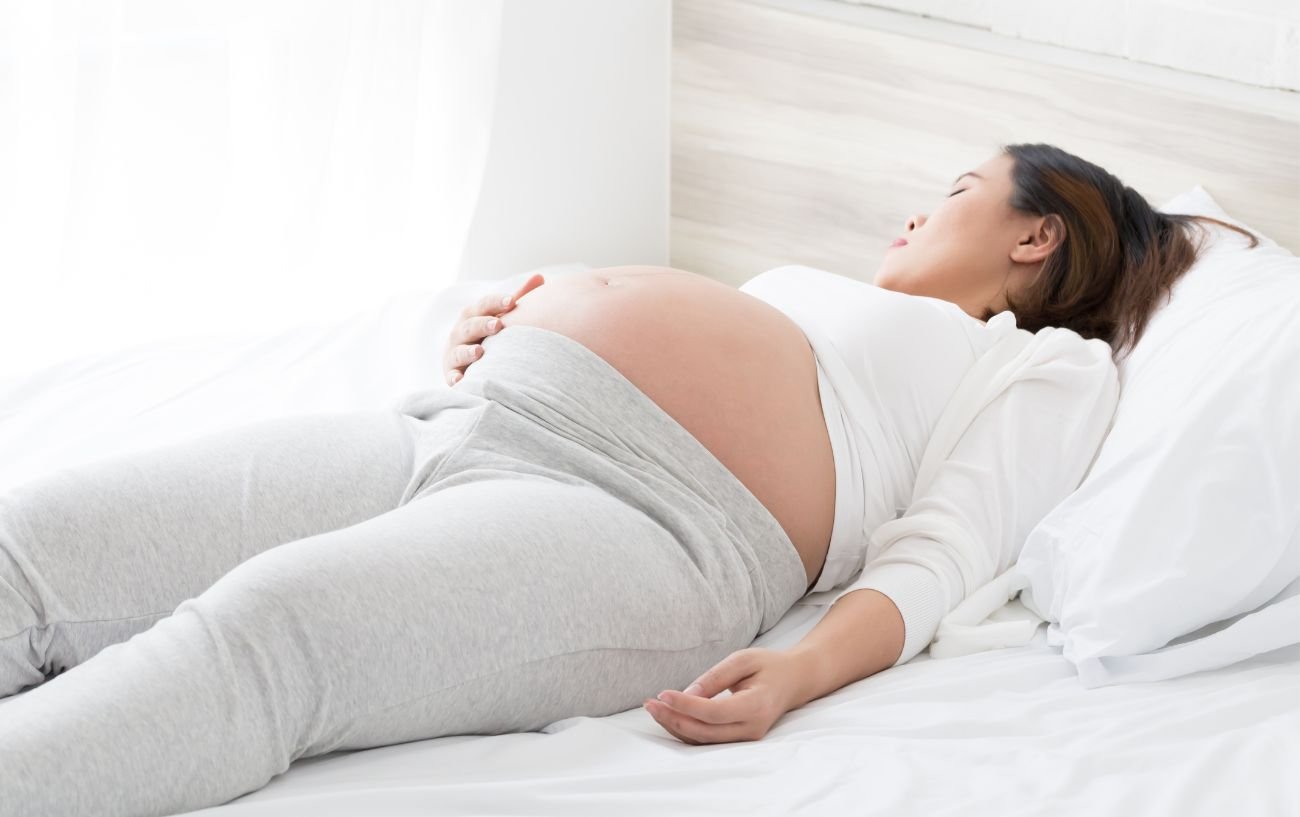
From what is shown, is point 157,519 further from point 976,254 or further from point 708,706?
point 976,254

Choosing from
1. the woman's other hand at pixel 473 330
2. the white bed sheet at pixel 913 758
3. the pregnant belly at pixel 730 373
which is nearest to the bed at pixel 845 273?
the white bed sheet at pixel 913 758

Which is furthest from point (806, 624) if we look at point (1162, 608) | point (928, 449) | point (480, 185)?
point (480, 185)

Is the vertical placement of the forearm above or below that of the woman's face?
below

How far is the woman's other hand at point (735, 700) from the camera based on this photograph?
3.46 ft

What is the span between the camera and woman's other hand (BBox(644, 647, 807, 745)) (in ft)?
3.46

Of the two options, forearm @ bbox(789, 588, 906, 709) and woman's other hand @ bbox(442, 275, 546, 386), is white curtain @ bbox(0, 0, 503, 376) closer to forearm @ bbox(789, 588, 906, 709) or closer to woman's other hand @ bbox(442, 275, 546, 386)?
woman's other hand @ bbox(442, 275, 546, 386)

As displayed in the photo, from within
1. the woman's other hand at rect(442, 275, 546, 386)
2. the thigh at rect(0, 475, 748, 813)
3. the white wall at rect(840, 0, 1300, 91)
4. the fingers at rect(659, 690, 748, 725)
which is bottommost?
the fingers at rect(659, 690, 748, 725)

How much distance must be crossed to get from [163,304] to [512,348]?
97cm

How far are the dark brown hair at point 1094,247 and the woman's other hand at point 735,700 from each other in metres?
0.66

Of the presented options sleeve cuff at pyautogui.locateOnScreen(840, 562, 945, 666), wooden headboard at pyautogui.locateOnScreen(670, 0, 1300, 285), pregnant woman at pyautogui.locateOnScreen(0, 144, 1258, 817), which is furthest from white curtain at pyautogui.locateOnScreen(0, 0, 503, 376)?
sleeve cuff at pyautogui.locateOnScreen(840, 562, 945, 666)

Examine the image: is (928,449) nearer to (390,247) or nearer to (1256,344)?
(1256,344)

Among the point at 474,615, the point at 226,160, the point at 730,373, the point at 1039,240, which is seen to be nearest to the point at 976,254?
the point at 1039,240

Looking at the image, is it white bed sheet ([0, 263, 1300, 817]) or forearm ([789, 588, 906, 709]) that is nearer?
white bed sheet ([0, 263, 1300, 817])

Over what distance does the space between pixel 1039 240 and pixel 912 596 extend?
23.2 inches
